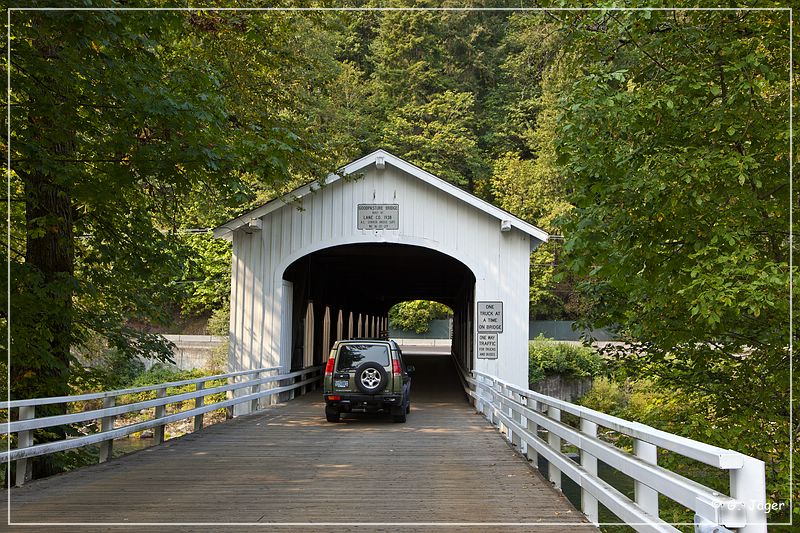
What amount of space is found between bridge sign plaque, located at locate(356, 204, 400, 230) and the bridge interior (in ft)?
7.52

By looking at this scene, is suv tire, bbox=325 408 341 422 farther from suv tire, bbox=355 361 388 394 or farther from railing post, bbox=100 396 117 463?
railing post, bbox=100 396 117 463

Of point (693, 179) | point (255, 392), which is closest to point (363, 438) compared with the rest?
point (255, 392)

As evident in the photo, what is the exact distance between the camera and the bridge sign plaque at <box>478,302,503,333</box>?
753 inches

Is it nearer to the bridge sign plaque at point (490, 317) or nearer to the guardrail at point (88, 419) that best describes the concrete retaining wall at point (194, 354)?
the bridge sign plaque at point (490, 317)

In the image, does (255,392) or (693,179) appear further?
(255,392)

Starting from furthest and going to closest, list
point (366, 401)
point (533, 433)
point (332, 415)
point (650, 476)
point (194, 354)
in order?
point (194, 354), point (332, 415), point (366, 401), point (533, 433), point (650, 476)

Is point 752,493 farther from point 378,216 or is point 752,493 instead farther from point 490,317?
point 378,216

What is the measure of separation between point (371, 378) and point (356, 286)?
22.0m

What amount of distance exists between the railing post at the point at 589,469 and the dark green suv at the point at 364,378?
26.9 ft

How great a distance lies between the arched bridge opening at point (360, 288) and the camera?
22406 mm

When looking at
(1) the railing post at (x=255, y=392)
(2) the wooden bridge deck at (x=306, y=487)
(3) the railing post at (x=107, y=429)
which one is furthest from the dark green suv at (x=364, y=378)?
(3) the railing post at (x=107, y=429)

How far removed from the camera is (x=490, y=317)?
19.2m

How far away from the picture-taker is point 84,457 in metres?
12.8

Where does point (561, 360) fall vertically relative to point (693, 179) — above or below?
below
